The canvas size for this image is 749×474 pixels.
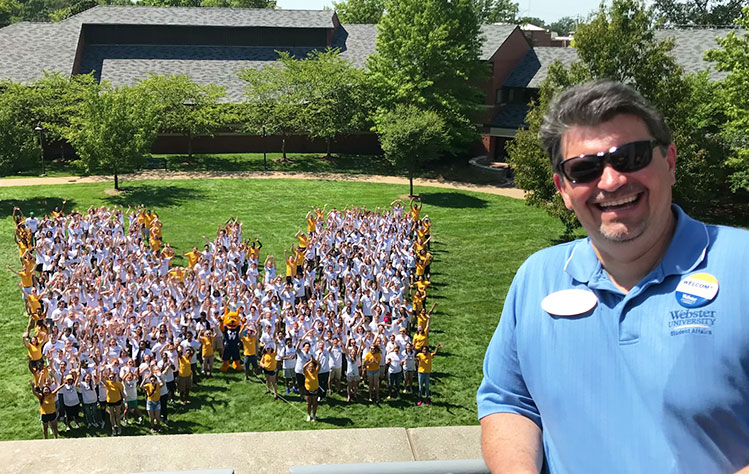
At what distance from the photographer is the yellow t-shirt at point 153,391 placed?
11133mm

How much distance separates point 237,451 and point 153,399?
24.9 feet

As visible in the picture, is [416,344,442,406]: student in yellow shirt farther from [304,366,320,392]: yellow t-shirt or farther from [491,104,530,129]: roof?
[491,104,530,129]: roof

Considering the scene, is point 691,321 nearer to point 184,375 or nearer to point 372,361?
point 372,361

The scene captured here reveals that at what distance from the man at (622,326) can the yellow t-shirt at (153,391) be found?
10.1 metres

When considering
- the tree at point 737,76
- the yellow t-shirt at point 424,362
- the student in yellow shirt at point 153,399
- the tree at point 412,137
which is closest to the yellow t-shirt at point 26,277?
the student in yellow shirt at point 153,399

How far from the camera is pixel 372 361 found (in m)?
12.5

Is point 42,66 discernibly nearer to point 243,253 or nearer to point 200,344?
point 243,253

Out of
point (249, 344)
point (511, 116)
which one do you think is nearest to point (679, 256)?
point (249, 344)

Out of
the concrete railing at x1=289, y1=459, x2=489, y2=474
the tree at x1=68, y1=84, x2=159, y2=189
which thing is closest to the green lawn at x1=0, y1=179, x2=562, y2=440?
the tree at x1=68, y1=84, x2=159, y2=189

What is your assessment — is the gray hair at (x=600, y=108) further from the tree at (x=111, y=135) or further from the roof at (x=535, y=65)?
the roof at (x=535, y=65)

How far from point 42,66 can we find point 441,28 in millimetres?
25986

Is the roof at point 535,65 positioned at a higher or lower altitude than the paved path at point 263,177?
higher

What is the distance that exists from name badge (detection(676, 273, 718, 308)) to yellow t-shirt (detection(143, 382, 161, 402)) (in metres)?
10.7

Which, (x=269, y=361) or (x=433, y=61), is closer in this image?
(x=269, y=361)
